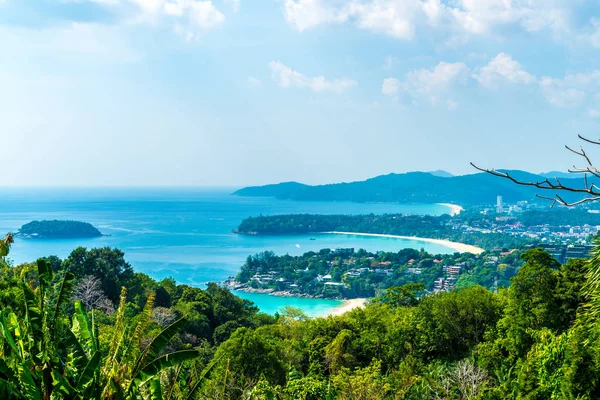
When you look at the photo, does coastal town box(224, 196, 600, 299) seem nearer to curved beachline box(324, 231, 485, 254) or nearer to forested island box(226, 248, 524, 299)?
forested island box(226, 248, 524, 299)

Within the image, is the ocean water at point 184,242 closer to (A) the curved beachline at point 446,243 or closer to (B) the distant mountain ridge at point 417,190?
(A) the curved beachline at point 446,243

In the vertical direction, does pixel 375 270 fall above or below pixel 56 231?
below

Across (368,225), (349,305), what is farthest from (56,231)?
(368,225)

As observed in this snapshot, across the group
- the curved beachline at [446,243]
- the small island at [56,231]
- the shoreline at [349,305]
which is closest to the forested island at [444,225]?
the curved beachline at [446,243]

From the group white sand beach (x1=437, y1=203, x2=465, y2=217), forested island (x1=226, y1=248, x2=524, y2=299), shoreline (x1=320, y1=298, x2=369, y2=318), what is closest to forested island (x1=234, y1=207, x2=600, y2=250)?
forested island (x1=226, y1=248, x2=524, y2=299)

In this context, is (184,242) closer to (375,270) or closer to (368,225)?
(375,270)

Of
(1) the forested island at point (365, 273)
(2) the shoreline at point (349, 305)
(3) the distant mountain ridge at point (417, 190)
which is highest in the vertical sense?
(3) the distant mountain ridge at point (417, 190)
